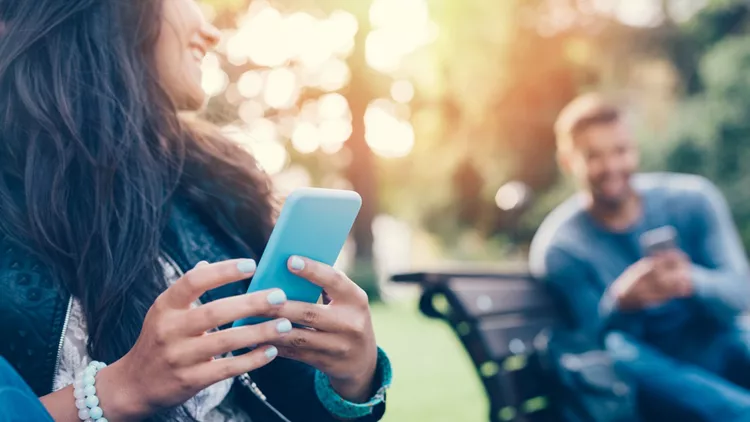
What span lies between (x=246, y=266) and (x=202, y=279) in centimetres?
7

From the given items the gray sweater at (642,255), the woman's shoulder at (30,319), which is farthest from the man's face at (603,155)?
the woman's shoulder at (30,319)

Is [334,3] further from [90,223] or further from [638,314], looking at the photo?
[90,223]

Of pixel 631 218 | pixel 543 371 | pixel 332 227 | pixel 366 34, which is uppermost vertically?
pixel 332 227

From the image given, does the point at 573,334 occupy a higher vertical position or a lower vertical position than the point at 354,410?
lower

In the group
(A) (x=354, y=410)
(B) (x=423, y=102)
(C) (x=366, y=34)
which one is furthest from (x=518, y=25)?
(A) (x=354, y=410)

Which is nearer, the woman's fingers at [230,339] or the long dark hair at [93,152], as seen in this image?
the woman's fingers at [230,339]

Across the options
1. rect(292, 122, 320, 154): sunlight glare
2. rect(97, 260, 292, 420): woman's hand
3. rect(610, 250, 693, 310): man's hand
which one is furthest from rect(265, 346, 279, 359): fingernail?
rect(292, 122, 320, 154): sunlight glare

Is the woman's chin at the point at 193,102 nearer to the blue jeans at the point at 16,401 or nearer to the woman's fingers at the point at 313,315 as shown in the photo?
the woman's fingers at the point at 313,315

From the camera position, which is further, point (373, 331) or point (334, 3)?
point (334, 3)

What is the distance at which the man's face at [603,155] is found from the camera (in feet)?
13.5

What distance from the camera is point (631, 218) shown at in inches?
153

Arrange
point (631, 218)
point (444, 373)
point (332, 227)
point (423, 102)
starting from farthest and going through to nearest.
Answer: point (423, 102) → point (444, 373) → point (631, 218) → point (332, 227)

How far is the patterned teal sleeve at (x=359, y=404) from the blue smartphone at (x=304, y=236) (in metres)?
0.31

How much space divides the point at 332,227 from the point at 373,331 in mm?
258
